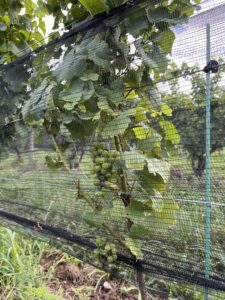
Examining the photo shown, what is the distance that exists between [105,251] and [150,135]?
497mm

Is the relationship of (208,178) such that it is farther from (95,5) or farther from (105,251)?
(95,5)

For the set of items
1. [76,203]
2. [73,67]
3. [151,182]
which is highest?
[73,67]

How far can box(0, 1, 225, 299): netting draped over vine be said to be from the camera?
1198mm

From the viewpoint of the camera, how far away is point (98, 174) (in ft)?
4.36

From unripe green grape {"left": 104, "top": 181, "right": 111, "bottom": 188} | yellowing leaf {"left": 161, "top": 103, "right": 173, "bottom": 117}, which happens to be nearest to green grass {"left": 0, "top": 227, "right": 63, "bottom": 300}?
unripe green grape {"left": 104, "top": 181, "right": 111, "bottom": 188}

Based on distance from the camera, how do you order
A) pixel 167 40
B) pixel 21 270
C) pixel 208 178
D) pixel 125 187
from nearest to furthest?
pixel 208 178 → pixel 167 40 → pixel 125 187 → pixel 21 270

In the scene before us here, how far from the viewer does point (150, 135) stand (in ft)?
4.25

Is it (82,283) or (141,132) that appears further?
(82,283)

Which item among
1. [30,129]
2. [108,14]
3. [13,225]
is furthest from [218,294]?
[13,225]

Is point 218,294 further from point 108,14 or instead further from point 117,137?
point 108,14

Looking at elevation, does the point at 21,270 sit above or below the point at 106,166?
below

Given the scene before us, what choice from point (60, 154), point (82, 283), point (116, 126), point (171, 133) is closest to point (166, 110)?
point (171, 133)

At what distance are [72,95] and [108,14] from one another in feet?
1.16

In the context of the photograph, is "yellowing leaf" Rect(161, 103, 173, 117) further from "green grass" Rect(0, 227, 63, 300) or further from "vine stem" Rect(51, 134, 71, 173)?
"green grass" Rect(0, 227, 63, 300)
